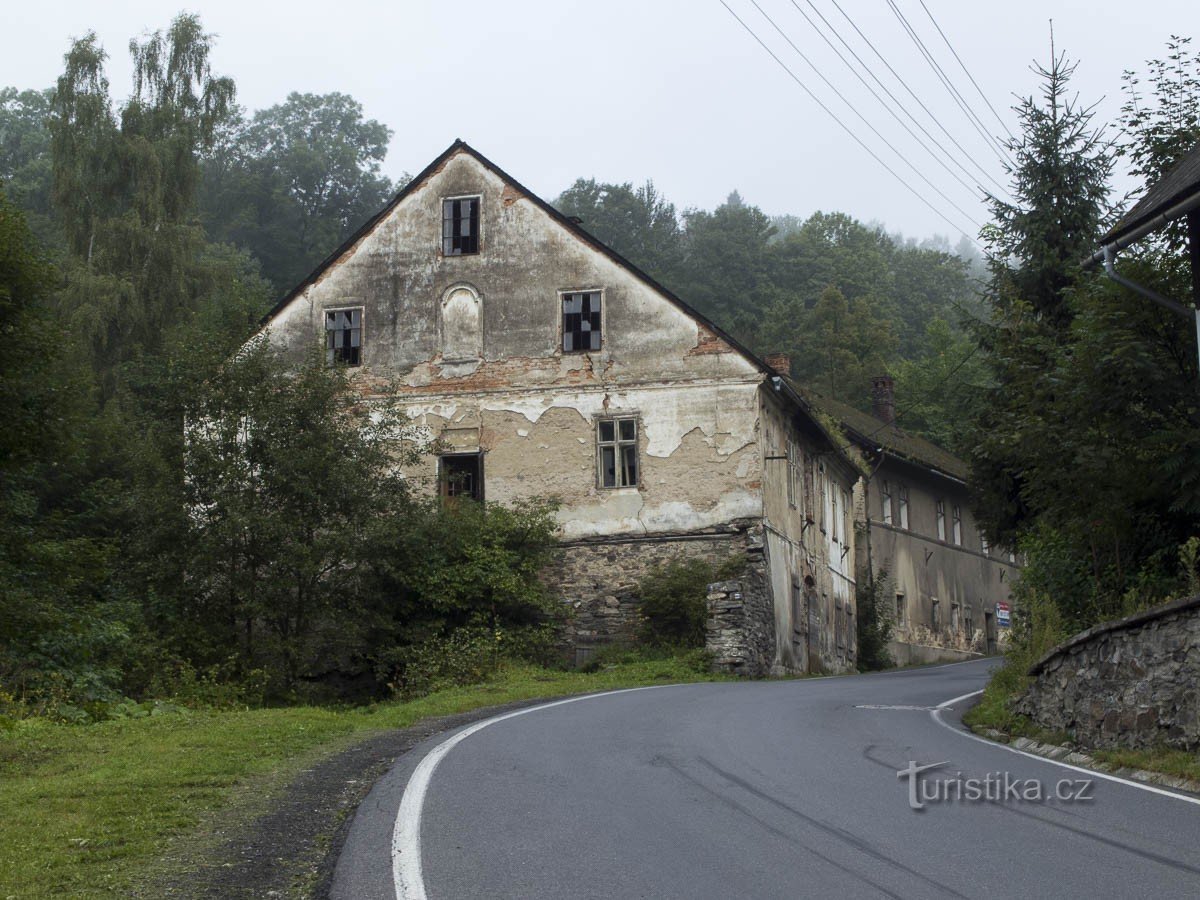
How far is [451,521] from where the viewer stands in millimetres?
26953

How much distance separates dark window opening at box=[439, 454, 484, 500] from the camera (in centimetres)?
3070

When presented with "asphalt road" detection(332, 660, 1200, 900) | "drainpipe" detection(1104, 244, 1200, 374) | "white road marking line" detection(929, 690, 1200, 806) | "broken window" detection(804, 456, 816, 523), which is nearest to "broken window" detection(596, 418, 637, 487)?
"broken window" detection(804, 456, 816, 523)

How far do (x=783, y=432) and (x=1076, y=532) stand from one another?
16437mm

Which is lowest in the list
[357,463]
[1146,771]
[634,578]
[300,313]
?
[1146,771]

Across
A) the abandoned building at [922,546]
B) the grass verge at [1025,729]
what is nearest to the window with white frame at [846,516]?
the abandoned building at [922,546]

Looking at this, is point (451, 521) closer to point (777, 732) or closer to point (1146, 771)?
point (777, 732)

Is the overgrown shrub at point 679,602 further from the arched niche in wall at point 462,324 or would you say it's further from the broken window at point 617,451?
the arched niche in wall at point 462,324

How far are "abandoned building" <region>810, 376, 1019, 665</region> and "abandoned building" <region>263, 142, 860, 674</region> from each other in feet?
42.4

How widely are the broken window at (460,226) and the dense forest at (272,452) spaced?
449 centimetres

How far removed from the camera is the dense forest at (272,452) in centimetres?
1580

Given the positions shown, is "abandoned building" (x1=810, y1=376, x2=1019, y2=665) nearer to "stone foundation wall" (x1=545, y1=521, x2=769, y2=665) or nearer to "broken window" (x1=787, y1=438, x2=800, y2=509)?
"broken window" (x1=787, y1=438, x2=800, y2=509)

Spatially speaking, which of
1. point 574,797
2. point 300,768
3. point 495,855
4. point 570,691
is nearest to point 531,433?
point 570,691

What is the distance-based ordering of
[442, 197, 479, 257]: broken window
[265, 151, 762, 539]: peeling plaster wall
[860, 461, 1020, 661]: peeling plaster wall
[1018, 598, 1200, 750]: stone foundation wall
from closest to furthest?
[1018, 598, 1200, 750]: stone foundation wall, [265, 151, 762, 539]: peeling plaster wall, [442, 197, 479, 257]: broken window, [860, 461, 1020, 661]: peeling plaster wall

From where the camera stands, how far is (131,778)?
35.1 feet
